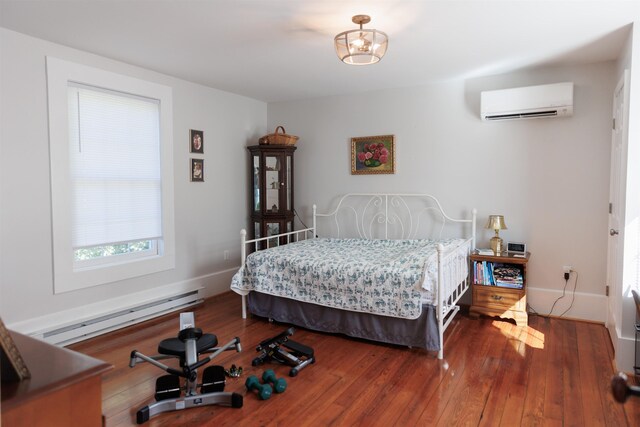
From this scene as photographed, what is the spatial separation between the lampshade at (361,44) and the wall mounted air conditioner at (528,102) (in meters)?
1.64

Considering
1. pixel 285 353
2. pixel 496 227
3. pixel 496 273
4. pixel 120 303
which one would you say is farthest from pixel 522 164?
pixel 120 303

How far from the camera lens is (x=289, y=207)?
4.77 meters

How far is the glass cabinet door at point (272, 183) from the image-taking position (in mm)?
4621

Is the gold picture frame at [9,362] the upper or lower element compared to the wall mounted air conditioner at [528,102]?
lower

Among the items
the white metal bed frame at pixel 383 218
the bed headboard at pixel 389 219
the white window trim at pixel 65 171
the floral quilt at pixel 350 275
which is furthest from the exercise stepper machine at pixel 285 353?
the bed headboard at pixel 389 219

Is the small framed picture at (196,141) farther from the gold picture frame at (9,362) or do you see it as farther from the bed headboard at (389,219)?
the gold picture frame at (9,362)

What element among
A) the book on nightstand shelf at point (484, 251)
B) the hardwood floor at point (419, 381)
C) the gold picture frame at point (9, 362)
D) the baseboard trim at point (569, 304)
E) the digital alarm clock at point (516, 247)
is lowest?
the hardwood floor at point (419, 381)

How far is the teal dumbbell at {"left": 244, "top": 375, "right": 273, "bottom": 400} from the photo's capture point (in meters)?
2.24

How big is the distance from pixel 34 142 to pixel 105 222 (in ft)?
2.71

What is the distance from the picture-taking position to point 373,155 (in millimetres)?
4430

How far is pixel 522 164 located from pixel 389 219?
1.42 meters

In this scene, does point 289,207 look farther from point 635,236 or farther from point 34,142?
point 635,236

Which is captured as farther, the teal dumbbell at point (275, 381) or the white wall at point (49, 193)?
the white wall at point (49, 193)

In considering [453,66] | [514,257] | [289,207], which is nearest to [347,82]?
[453,66]
